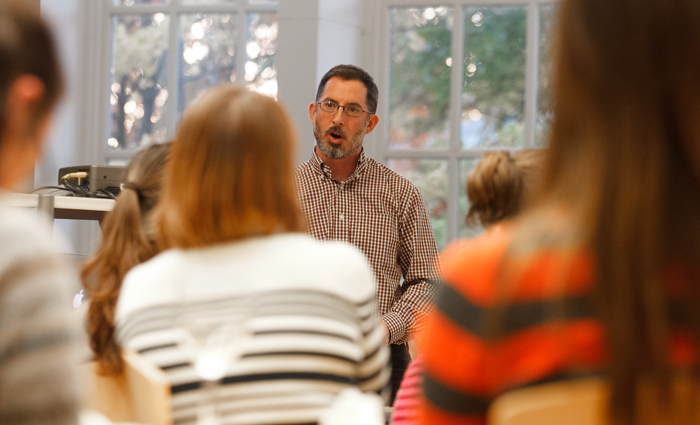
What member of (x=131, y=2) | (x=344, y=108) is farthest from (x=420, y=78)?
(x=131, y=2)

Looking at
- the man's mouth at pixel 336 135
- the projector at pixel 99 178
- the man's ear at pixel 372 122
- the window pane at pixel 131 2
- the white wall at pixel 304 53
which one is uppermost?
the window pane at pixel 131 2

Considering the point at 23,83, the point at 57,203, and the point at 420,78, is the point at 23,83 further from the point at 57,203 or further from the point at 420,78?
the point at 420,78

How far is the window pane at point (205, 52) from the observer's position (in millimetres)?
4605

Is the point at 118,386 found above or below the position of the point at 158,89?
below

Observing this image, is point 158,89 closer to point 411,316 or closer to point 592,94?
point 411,316

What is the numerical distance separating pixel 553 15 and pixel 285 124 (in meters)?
0.65

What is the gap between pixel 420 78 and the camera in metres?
4.37

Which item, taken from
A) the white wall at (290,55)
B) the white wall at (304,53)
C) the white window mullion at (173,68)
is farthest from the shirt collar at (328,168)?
the white window mullion at (173,68)

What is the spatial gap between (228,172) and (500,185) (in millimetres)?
663

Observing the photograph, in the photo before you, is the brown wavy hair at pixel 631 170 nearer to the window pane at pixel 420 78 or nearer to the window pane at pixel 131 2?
the window pane at pixel 420 78

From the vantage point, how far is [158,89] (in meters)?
4.67

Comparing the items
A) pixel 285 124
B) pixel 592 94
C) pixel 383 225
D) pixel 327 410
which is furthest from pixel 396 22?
pixel 592 94

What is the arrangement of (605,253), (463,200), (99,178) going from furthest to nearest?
(463,200), (99,178), (605,253)

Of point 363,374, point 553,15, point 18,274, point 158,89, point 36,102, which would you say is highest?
point 158,89
